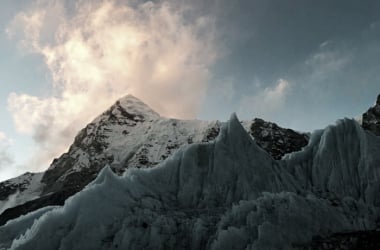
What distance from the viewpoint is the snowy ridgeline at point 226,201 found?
83.0ft

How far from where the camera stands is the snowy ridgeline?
25312mm

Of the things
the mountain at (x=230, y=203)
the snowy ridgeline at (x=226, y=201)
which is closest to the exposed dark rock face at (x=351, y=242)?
the mountain at (x=230, y=203)

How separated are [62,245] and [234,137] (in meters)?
13.5

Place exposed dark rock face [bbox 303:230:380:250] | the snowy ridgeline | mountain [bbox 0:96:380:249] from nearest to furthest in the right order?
exposed dark rock face [bbox 303:230:380:250]
mountain [bbox 0:96:380:249]
the snowy ridgeline

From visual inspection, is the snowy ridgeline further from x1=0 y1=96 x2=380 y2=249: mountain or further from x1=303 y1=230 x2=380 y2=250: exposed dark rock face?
x1=303 y1=230 x2=380 y2=250: exposed dark rock face

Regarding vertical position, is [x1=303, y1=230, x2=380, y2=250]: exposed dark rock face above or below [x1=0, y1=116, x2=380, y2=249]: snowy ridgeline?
below

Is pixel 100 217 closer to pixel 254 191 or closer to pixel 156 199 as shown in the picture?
pixel 156 199

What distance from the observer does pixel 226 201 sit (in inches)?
1168

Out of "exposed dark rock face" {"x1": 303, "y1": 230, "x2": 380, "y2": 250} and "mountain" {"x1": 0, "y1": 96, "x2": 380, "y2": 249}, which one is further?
"mountain" {"x1": 0, "y1": 96, "x2": 380, "y2": 249}

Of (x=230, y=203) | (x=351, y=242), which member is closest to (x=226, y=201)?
(x=230, y=203)

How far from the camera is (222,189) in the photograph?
99.3ft

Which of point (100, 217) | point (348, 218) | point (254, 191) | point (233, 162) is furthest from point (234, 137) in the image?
point (100, 217)

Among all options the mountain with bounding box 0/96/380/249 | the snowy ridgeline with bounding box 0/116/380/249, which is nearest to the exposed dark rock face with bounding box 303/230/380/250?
the mountain with bounding box 0/96/380/249

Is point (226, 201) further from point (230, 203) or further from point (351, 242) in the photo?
point (351, 242)
